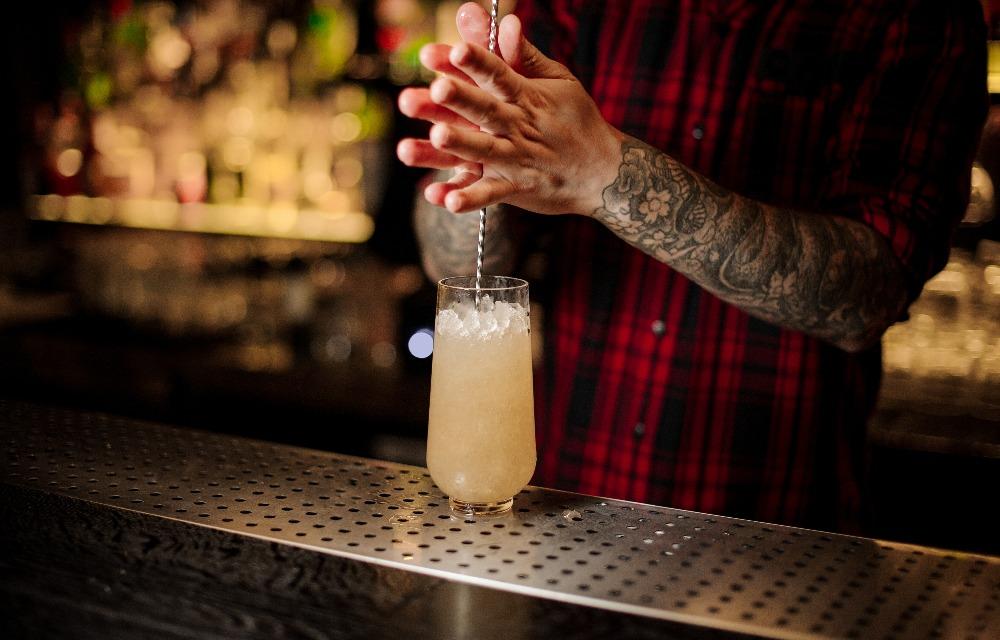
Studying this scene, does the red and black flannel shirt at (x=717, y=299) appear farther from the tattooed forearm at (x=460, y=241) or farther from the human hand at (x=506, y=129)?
the human hand at (x=506, y=129)

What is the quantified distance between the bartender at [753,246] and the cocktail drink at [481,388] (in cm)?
48

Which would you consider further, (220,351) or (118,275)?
(118,275)

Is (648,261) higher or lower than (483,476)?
higher

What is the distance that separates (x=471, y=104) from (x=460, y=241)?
66 centimetres

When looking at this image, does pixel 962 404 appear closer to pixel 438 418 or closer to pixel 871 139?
pixel 871 139

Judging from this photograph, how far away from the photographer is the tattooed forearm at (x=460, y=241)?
71.2 inches

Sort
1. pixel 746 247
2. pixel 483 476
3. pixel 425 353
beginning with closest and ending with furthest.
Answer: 1. pixel 483 476
2. pixel 746 247
3. pixel 425 353

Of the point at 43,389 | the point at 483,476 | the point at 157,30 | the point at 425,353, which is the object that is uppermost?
the point at 157,30

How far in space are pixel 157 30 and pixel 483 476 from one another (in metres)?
3.36

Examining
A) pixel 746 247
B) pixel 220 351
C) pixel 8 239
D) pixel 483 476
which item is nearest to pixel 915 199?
pixel 746 247

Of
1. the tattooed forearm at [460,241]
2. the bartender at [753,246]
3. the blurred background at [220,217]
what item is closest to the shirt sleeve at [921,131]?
the bartender at [753,246]

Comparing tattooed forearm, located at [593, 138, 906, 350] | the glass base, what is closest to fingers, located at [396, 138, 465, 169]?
tattooed forearm, located at [593, 138, 906, 350]

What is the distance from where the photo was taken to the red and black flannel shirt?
1.90 m

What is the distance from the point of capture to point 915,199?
5.78 ft
